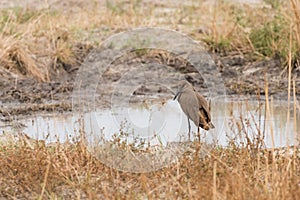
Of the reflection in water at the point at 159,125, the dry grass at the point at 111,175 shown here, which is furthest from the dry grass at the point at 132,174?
the reflection in water at the point at 159,125

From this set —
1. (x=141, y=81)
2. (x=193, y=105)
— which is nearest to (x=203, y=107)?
(x=193, y=105)

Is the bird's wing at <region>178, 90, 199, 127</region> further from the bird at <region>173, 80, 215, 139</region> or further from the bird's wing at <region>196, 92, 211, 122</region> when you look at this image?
the bird's wing at <region>196, 92, 211, 122</region>

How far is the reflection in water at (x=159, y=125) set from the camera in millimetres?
6373

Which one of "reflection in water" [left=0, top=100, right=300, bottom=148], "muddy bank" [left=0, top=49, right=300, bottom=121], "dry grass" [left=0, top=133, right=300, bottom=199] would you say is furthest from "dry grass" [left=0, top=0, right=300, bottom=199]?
"reflection in water" [left=0, top=100, right=300, bottom=148]

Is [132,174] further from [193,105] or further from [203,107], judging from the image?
[203,107]

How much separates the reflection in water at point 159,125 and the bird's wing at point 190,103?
269 millimetres

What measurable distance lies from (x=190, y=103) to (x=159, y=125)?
1.16 meters

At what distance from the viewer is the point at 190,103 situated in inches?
225

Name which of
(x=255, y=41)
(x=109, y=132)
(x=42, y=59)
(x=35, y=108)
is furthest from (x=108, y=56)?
(x=109, y=132)

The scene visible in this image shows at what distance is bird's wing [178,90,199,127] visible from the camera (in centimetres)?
571

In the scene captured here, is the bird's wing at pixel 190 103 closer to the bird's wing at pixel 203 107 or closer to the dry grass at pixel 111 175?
the bird's wing at pixel 203 107

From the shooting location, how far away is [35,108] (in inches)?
340

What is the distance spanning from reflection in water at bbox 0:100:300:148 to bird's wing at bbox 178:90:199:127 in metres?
0.27

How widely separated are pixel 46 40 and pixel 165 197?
6.78 metres
